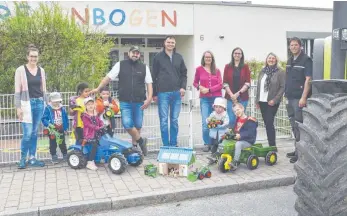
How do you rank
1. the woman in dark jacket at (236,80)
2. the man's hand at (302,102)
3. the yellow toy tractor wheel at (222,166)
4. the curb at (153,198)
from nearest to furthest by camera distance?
1. the curb at (153,198)
2. the yellow toy tractor wheel at (222,166)
3. the man's hand at (302,102)
4. the woman in dark jacket at (236,80)

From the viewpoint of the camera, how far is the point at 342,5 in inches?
123

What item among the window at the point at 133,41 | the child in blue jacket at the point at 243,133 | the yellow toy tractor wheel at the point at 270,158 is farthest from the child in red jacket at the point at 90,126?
the window at the point at 133,41

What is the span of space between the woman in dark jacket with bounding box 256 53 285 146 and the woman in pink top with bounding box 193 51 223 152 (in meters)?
0.77

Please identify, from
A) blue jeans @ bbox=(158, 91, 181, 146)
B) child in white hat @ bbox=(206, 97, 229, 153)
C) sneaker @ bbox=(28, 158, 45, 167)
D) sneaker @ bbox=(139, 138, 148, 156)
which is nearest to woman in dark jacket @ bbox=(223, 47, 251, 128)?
child in white hat @ bbox=(206, 97, 229, 153)

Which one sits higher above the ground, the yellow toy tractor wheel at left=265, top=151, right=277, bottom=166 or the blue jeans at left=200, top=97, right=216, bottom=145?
the blue jeans at left=200, top=97, right=216, bottom=145

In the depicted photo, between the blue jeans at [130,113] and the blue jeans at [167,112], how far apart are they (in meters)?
0.40

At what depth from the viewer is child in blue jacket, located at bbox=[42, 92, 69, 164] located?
A: 6094 mm

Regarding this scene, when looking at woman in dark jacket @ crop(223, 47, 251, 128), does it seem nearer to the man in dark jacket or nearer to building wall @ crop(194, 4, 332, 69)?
the man in dark jacket

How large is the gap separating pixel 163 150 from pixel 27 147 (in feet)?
7.26

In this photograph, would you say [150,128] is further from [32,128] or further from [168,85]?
[32,128]

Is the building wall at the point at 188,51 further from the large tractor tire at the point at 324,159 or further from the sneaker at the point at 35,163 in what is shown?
the large tractor tire at the point at 324,159

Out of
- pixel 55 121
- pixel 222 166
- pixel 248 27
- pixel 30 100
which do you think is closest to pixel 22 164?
pixel 55 121

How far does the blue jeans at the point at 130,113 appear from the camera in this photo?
249 inches

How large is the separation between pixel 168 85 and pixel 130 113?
83cm
